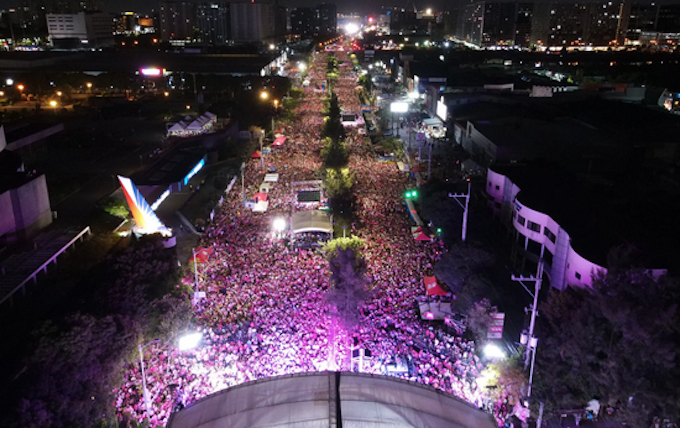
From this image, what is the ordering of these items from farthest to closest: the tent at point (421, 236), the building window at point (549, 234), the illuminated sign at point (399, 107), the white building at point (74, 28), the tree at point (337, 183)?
the white building at point (74, 28) → the illuminated sign at point (399, 107) → the tree at point (337, 183) → the tent at point (421, 236) → the building window at point (549, 234)

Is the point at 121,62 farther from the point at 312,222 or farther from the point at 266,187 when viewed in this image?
the point at 312,222

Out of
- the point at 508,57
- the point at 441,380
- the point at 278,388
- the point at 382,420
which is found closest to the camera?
the point at 382,420

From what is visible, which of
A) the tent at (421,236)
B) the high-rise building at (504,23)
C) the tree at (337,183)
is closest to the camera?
the tent at (421,236)

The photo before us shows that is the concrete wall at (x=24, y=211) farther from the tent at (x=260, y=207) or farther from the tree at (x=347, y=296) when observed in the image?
the tree at (x=347, y=296)

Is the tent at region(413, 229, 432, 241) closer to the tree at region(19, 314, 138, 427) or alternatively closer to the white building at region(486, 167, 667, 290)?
the white building at region(486, 167, 667, 290)

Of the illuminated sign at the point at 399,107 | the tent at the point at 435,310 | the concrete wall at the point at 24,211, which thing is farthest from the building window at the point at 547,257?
the illuminated sign at the point at 399,107

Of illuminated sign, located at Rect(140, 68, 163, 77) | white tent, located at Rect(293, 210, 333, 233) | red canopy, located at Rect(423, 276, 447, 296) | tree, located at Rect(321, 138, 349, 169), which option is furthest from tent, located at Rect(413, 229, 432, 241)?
illuminated sign, located at Rect(140, 68, 163, 77)

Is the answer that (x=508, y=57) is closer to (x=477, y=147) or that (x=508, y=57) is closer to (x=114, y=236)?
(x=477, y=147)

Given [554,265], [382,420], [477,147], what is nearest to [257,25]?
[477,147]
